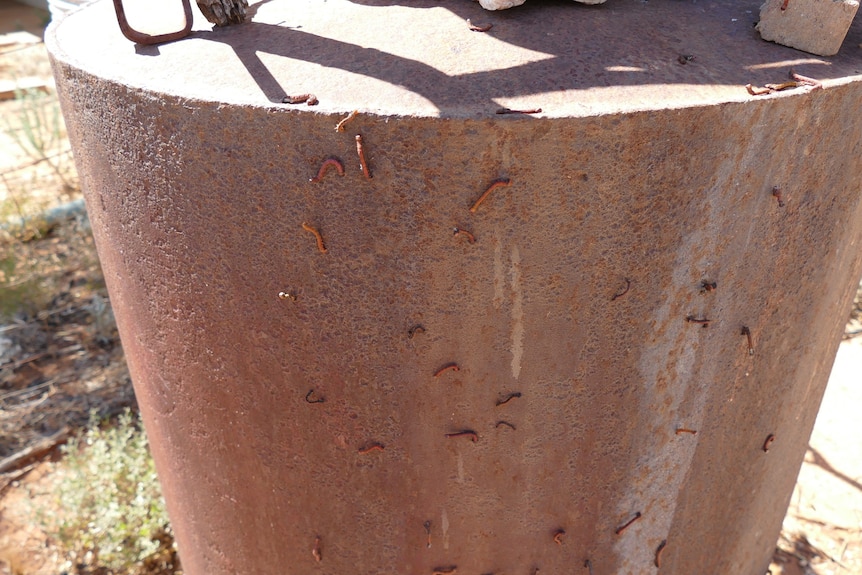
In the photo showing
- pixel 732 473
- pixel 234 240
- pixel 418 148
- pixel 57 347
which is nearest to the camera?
pixel 418 148

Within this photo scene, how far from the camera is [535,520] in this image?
148cm

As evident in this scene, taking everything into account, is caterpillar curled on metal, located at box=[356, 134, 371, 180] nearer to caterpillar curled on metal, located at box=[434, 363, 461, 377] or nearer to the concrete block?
caterpillar curled on metal, located at box=[434, 363, 461, 377]

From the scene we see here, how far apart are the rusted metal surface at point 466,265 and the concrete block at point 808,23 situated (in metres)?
0.04

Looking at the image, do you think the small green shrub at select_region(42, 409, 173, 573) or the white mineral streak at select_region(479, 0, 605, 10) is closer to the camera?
the white mineral streak at select_region(479, 0, 605, 10)

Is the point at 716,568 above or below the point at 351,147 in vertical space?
below

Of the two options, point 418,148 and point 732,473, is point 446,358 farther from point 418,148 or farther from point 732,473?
point 732,473

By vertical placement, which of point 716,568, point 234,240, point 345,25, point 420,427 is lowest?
point 716,568

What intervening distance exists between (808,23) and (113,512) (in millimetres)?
2662

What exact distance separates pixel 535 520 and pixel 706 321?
52 centimetres

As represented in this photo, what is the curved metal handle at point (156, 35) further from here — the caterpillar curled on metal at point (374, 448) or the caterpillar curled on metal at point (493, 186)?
the caterpillar curled on metal at point (374, 448)

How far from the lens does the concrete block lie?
1.30 m

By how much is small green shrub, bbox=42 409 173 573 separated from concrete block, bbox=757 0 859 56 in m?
2.49

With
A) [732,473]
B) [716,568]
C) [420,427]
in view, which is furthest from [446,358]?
[716,568]

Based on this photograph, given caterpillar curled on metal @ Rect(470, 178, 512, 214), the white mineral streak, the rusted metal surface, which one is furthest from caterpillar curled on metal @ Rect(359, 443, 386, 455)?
the white mineral streak
